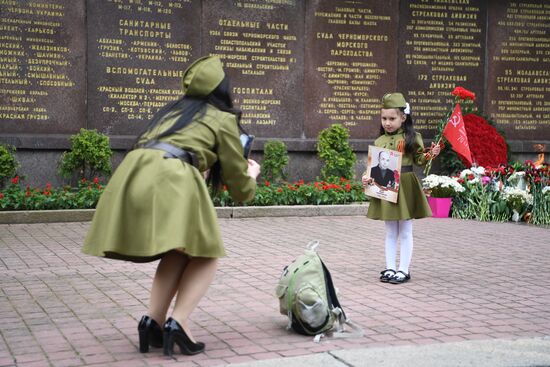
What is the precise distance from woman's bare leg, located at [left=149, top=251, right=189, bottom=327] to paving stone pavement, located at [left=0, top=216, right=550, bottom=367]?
0.28m

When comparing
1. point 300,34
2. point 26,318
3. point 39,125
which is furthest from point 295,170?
point 26,318

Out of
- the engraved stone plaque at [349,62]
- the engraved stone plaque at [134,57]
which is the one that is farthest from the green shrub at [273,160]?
the engraved stone plaque at [134,57]

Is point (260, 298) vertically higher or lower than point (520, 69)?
lower

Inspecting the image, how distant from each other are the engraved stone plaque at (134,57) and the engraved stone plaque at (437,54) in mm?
4264

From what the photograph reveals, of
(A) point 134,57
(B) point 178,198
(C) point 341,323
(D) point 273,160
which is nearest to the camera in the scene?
(B) point 178,198

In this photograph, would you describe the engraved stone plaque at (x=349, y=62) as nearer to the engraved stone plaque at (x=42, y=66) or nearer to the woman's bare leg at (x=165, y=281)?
the engraved stone plaque at (x=42, y=66)

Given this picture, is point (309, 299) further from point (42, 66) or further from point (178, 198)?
point (42, 66)

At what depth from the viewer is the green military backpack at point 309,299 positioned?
4766 millimetres

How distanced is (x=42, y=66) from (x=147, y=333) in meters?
8.35

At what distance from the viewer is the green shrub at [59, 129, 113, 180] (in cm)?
1148

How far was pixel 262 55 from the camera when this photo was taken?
13180 mm

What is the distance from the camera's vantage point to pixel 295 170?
13406 mm

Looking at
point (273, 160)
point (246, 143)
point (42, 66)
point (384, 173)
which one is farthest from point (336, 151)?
point (246, 143)

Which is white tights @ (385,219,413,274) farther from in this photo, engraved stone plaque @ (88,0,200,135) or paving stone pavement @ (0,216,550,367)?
engraved stone plaque @ (88,0,200,135)
